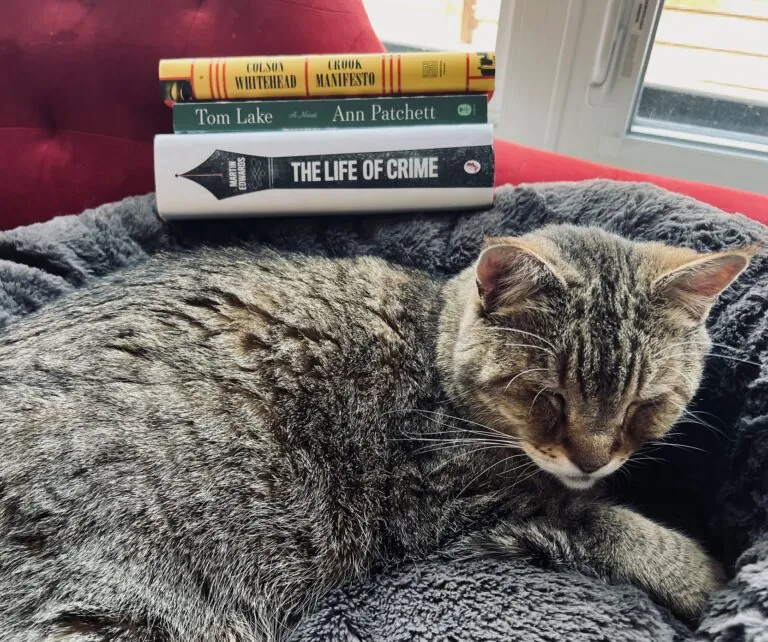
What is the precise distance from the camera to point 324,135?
4.11ft

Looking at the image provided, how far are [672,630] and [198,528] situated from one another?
64 cm

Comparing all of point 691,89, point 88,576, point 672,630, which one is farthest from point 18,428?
point 691,89

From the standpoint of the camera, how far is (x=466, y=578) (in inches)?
36.5

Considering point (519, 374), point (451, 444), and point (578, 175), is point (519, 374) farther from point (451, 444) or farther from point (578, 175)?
point (578, 175)

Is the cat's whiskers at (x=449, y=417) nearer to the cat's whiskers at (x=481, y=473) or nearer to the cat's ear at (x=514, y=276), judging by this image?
the cat's whiskers at (x=481, y=473)

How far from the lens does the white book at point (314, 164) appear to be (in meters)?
1.24

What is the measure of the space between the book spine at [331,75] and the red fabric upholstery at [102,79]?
157 mm

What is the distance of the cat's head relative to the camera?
92cm

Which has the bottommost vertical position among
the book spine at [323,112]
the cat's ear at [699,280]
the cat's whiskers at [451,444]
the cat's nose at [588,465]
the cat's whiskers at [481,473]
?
Answer: the cat's whiskers at [481,473]

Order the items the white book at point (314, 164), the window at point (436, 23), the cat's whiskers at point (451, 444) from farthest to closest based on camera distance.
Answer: the window at point (436, 23) → the white book at point (314, 164) → the cat's whiskers at point (451, 444)

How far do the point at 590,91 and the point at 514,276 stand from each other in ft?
3.75

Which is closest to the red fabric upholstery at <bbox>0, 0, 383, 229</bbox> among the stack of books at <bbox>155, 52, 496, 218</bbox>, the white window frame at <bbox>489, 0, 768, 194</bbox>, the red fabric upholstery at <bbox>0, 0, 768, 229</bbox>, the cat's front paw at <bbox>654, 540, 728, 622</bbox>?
the red fabric upholstery at <bbox>0, 0, 768, 229</bbox>

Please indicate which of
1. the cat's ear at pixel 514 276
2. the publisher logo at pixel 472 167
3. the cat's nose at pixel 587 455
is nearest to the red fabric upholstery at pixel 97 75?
the publisher logo at pixel 472 167

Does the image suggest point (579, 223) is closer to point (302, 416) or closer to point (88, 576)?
point (302, 416)
